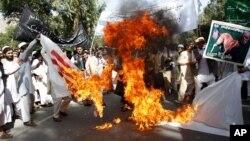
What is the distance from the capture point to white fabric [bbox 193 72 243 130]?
8062 mm

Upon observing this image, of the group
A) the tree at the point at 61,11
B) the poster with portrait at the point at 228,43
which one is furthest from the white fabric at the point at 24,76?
the tree at the point at 61,11

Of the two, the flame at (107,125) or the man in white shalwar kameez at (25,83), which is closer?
the flame at (107,125)

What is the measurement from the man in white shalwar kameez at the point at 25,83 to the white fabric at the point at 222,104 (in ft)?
12.2

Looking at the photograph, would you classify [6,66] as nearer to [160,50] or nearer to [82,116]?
[82,116]

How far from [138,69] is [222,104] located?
6.39 ft

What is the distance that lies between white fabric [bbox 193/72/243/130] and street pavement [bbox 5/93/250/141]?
42cm

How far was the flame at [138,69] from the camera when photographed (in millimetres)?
8648

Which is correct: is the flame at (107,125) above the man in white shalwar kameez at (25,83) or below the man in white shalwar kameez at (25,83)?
below

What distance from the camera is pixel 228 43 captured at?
8.95m

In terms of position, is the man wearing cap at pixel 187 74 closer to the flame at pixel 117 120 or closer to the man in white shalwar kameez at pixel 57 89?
the flame at pixel 117 120

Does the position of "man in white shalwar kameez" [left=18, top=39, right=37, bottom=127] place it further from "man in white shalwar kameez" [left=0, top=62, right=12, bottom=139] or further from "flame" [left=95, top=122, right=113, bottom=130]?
"flame" [left=95, top=122, right=113, bottom=130]

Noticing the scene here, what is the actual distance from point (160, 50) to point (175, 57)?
4.51m

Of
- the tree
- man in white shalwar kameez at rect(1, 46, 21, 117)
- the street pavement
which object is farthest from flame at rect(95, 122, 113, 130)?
the tree

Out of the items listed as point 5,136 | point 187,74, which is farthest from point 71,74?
point 187,74
